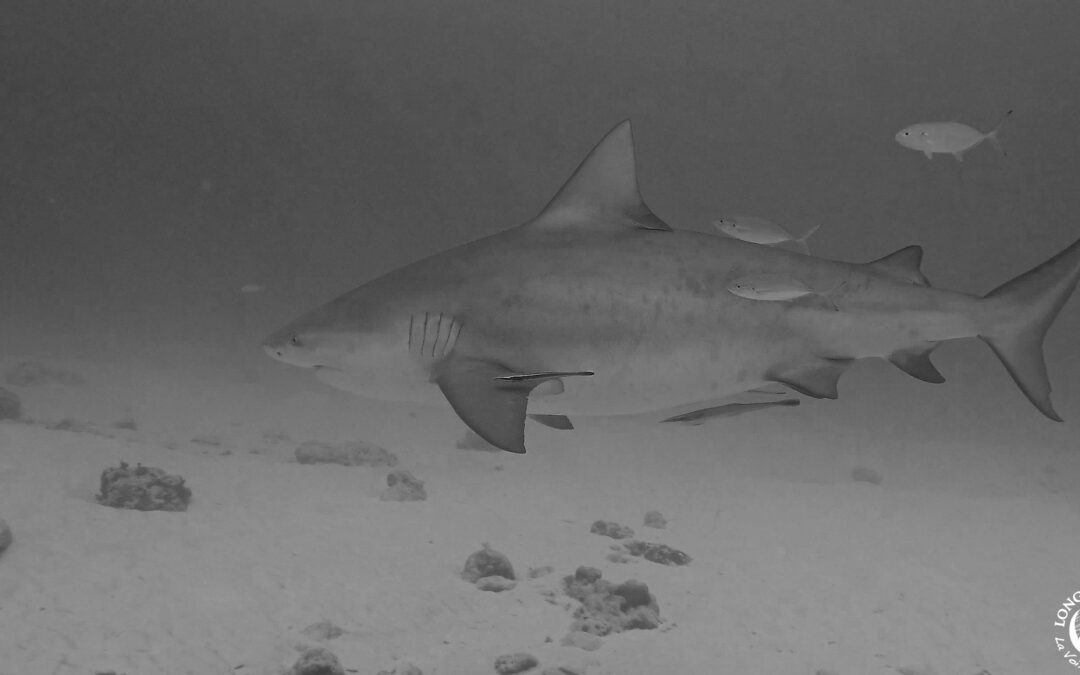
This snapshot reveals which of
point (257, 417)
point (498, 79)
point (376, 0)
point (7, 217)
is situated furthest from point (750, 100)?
point (7, 217)

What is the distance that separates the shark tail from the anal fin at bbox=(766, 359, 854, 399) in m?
0.87

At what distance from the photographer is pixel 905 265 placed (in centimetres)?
377

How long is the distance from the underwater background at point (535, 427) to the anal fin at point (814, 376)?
8.39ft

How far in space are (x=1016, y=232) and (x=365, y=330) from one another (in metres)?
90.9

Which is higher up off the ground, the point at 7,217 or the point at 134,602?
the point at 7,217

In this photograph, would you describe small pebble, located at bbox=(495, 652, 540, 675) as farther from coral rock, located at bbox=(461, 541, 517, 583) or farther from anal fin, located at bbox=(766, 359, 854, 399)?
anal fin, located at bbox=(766, 359, 854, 399)

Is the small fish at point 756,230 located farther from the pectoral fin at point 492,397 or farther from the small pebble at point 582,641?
the pectoral fin at point 492,397

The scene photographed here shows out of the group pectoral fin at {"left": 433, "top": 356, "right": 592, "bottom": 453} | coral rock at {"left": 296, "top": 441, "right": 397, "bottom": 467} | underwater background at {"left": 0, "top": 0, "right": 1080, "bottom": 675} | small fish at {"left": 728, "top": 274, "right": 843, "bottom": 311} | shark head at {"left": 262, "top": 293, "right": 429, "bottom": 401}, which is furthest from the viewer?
coral rock at {"left": 296, "top": 441, "right": 397, "bottom": 467}

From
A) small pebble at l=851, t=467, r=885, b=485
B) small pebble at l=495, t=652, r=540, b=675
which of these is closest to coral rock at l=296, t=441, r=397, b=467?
small pebble at l=495, t=652, r=540, b=675

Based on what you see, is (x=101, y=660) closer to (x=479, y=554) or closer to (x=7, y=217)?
(x=479, y=554)

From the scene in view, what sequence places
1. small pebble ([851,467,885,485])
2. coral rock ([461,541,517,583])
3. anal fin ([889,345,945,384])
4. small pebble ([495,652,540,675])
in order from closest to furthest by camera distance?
1. anal fin ([889,345,945,384])
2. small pebble ([495,652,540,675])
3. coral rock ([461,541,517,583])
4. small pebble ([851,467,885,485])

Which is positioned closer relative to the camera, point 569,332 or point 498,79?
point 569,332

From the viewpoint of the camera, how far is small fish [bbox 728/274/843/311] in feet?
10.9

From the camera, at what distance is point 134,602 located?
15.8 ft
